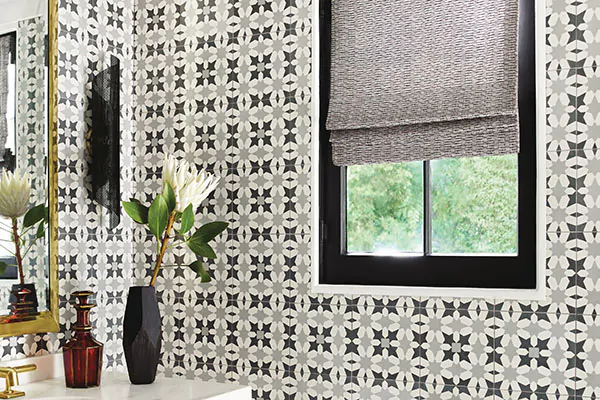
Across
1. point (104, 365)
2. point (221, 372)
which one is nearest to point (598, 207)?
point (221, 372)

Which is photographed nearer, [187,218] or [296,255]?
[187,218]

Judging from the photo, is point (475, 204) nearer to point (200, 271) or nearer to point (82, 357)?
point (200, 271)

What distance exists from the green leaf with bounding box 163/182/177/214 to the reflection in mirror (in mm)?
320

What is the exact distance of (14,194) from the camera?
5.97 feet

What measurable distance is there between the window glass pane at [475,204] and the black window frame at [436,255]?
0.03 m

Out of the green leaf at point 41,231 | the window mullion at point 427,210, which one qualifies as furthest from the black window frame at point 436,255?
the green leaf at point 41,231

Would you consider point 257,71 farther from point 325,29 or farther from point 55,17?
point 55,17

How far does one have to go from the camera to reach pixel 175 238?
221 cm

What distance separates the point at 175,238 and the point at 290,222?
396mm

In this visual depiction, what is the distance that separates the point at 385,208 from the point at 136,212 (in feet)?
2.23

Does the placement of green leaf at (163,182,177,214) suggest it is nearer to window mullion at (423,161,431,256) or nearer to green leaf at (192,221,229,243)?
green leaf at (192,221,229,243)

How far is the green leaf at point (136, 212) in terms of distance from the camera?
6.39 ft

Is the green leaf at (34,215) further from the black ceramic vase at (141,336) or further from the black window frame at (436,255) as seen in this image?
the black window frame at (436,255)

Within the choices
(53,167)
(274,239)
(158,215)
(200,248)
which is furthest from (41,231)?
(274,239)
